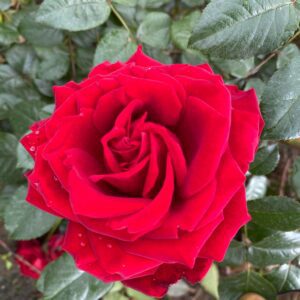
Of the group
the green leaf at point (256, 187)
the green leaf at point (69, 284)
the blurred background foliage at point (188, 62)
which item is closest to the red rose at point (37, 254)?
the blurred background foliage at point (188, 62)

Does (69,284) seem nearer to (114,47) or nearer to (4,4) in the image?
(114,47)

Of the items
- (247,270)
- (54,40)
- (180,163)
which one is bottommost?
(247,270)

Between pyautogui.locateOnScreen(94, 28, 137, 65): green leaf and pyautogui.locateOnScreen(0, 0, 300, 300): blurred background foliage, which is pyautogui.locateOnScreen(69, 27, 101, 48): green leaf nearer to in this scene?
pyautogui.locateOnScreen(0, 0, 300, 300): blurred background foliage

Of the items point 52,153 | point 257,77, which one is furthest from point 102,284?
point 257,77

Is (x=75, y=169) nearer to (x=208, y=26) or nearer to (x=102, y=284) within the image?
(x=208, y=26)

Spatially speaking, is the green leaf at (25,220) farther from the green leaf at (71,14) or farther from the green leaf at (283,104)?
the green leaf at (283,104)

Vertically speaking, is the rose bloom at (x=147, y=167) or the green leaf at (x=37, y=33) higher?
the rose bloom at (x=147, y=167)
